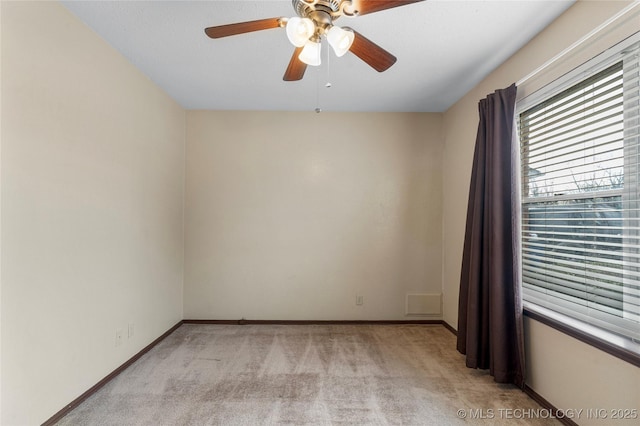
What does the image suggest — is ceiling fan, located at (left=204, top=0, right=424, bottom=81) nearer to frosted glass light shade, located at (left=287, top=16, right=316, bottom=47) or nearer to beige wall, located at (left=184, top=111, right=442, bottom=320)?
frosted glass light shade, located at (left=287, top=16, right=316, bottom=47)

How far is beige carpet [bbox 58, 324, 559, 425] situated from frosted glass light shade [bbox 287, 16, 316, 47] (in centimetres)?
217

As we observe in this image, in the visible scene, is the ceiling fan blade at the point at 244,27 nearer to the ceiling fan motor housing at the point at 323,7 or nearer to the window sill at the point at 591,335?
the ceiling fan motor housing at the point at 323,7

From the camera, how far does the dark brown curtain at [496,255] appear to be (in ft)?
7.34

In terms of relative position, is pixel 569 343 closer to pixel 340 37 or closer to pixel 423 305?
pixel 423 305

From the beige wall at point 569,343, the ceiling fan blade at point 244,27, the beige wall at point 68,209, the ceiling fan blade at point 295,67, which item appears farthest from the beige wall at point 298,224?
the ceiling fan blade at point 244,27

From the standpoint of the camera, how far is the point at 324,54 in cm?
243

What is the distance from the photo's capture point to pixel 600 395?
1.66 meters

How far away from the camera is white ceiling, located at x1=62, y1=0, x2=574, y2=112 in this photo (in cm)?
190

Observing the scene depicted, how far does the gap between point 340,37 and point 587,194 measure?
171 centimetres

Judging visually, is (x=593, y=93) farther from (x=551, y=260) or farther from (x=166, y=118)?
(x=166, y=118)

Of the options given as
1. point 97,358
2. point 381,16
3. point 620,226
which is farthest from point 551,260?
point 97,358

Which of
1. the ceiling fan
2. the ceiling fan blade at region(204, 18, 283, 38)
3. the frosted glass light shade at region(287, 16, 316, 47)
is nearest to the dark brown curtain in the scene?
the ceiling fan

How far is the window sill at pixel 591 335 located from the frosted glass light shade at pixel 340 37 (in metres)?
2.04

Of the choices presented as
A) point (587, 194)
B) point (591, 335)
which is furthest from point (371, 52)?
point (591, 335)
